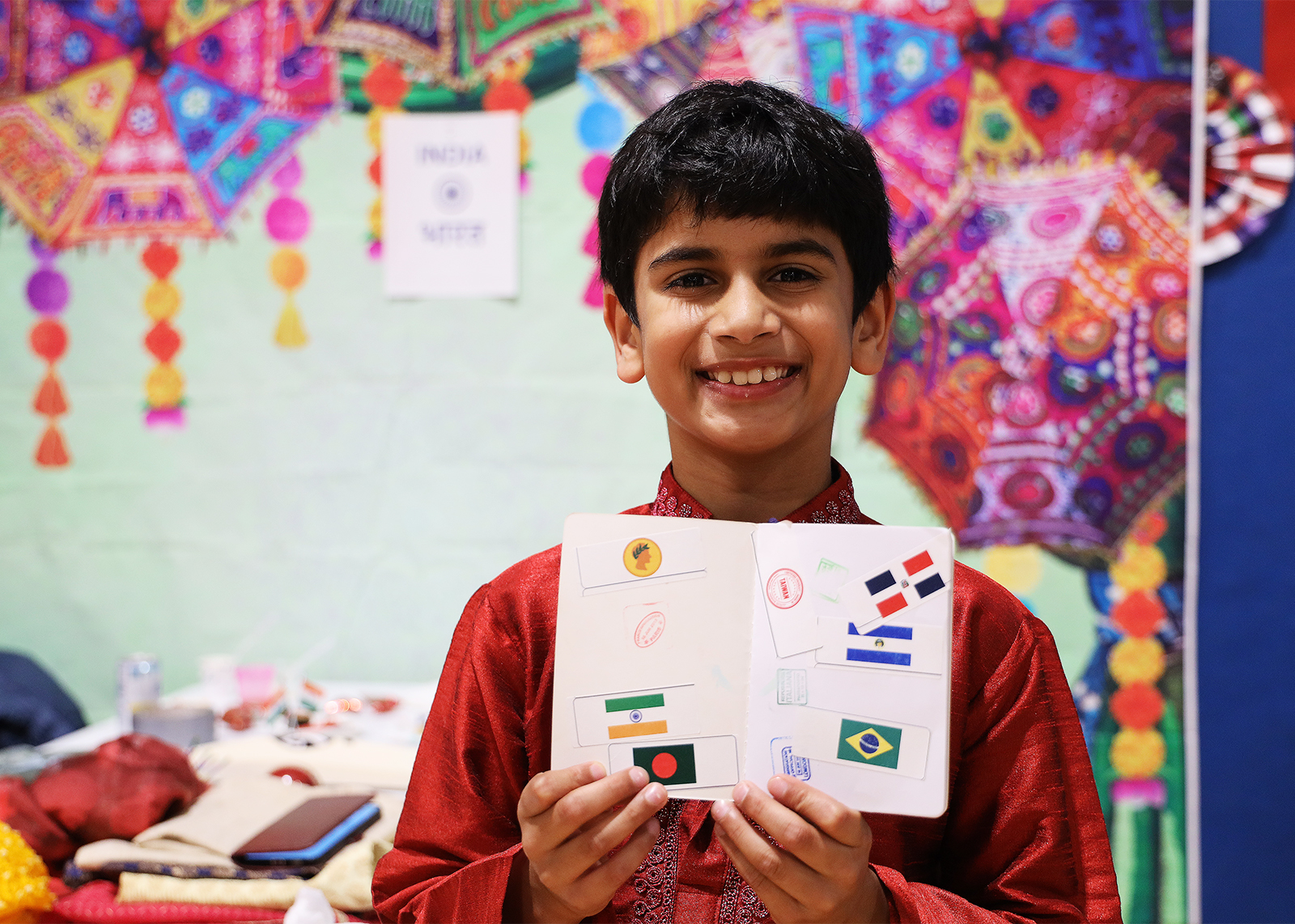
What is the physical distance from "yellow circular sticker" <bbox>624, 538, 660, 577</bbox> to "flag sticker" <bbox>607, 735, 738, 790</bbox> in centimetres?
10

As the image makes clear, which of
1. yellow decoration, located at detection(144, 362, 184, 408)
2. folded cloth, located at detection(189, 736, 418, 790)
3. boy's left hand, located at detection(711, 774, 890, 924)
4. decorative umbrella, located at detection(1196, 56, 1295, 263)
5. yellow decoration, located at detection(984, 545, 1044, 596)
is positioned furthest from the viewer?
yellow decoration, located at detection(144, 362, 184, 408)

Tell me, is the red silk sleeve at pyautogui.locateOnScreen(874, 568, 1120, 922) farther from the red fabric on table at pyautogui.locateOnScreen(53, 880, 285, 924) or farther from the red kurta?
the red fabric on table at pyautogui.locateOnScreen(53, 880, 285, 924)

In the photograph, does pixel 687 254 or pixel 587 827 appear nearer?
pixel 587 827

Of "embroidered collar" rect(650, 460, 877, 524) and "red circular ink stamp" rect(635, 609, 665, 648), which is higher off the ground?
"embroidered collar" rect(650, 460, 877, 524)

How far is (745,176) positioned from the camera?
75cm

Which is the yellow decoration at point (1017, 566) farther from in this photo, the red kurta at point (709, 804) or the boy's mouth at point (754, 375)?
the boy's mouth at point (754, 375)

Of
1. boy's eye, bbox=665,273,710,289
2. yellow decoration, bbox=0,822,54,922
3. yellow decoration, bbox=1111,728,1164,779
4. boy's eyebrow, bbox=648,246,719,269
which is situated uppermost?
boy's eyebrow, bbox=648,246,719,269

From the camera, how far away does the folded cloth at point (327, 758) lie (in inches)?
60.7

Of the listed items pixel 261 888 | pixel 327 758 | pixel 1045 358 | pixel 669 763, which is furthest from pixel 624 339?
pixel 1045 358

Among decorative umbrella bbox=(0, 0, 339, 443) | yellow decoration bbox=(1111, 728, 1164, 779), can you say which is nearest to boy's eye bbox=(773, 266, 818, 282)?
yellow decoration bbox=(1111, 728, 1164, 779)

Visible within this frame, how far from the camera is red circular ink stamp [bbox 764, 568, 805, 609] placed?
2.07 feet

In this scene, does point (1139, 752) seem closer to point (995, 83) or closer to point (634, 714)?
point (995, 83)

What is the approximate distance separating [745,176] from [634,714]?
1.27 feet

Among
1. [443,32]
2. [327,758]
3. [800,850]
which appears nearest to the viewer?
[800,850]
